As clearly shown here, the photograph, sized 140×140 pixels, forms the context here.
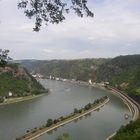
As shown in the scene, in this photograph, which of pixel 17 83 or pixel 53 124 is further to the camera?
pixel 17 83

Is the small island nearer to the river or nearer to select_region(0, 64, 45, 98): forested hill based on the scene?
the river

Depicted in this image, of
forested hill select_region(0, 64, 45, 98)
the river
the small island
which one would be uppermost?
forested hill select_region(0, 64, 45, 98)

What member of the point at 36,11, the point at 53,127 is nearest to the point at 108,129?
the point at 53,127

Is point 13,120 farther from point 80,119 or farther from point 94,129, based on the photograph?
point 94,129

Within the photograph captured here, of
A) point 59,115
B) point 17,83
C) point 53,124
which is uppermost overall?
point 17,83

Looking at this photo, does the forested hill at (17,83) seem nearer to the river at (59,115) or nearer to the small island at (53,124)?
the river at (59,115)

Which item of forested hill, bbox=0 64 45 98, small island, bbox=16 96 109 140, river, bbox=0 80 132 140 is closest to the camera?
small island, bbox=16 96 109 140

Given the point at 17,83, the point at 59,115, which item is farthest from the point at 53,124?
the point at 17,83

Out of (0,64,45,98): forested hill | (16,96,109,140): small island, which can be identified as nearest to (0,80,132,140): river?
(16,96,109,140): small island

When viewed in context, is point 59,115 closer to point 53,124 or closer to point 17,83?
point 53,124

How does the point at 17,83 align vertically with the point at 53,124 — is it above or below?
above
